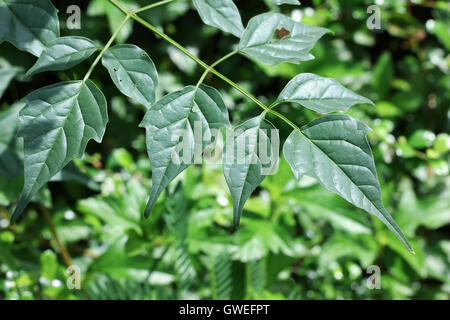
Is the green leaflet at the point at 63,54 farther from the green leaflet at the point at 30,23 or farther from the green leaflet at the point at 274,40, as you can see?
the green leaflet at the point at 274,40

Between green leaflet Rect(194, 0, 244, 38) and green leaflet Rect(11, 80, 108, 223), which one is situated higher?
green leaflet Rect(194, 0, 244, 38)

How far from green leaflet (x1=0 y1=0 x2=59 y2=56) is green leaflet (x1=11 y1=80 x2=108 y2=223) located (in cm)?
11

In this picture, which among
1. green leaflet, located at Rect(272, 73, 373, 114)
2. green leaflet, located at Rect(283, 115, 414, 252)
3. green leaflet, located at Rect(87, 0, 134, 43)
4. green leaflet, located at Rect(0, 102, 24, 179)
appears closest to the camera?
green leaflet, located at Rect(283, 115, 414, 252)

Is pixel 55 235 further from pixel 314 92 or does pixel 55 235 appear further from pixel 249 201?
pixel 314 92

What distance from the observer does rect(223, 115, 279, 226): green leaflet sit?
74 cm

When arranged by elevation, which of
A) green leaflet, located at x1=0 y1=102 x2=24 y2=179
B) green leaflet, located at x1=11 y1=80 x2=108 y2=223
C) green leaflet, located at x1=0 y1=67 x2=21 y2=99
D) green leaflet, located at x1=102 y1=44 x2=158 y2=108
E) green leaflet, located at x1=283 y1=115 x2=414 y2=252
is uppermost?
green leaflet, located at x1=102 y1=44 x2=158 y2=108

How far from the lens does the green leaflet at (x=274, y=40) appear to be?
0.86 m

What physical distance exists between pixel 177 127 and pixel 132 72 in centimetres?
14

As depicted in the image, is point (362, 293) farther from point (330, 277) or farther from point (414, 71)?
point (414, 71)

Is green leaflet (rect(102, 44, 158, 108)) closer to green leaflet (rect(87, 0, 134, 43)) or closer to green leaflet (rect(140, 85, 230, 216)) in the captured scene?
green leaflet (rect(140, 85, 230, 216))

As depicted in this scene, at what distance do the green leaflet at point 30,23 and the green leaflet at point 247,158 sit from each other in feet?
1.32

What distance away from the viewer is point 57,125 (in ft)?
2.58

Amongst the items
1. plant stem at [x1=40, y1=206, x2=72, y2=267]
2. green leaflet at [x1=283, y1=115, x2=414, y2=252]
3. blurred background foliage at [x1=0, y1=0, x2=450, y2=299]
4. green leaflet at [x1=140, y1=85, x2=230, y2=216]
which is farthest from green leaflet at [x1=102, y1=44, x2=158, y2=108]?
plant stem at [x1=40, y1=206, x2=72, y2=267]

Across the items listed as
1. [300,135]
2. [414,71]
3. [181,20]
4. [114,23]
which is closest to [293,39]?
[300,135]
